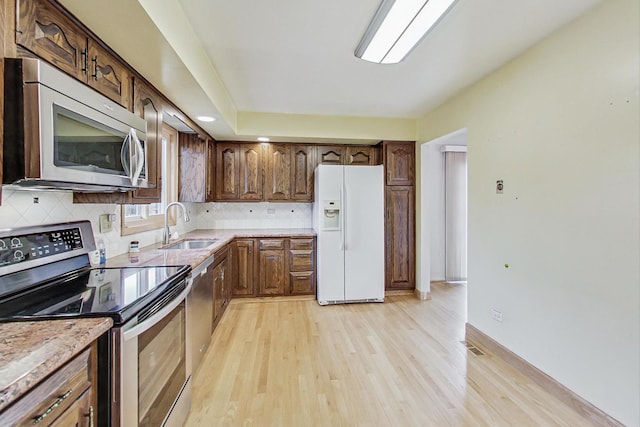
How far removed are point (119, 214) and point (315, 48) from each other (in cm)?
199

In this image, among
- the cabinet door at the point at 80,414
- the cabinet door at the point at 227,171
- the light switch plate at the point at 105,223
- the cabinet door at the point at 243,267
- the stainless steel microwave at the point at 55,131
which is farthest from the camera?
the cabinet door at the point at 227,171

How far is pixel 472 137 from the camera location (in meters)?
2.80

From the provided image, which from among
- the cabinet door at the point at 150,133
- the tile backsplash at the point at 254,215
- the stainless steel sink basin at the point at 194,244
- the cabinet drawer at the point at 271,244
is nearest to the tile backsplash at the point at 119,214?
the tile backsplash at the point at 254,215

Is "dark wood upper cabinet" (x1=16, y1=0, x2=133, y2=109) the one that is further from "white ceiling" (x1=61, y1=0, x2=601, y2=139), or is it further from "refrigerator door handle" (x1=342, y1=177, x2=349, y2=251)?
"refrigerator door handle" (x1=342, y1=177, x2=349, y2=251)

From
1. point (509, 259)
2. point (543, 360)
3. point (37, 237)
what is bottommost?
point (543, 360)

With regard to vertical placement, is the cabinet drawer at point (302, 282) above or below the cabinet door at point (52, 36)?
below

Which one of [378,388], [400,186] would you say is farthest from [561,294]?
[400,186]

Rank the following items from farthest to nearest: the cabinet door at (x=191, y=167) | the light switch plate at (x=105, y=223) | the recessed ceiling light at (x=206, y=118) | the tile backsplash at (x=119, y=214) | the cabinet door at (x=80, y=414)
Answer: the cabinet door at (x=191, y=167)
the recessed ceiling light at (x=206, y=118)
the light switch plate at (x=105, y=223)
the tile backsplash at (x=119, y=214)
the cabinet door at (x=80, y=414)

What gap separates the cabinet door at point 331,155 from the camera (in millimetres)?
4156

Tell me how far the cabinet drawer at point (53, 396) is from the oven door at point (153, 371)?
0.12 m

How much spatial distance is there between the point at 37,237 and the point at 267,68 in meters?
1.98

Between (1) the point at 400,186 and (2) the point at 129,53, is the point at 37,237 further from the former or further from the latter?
(1) the point at 400,186

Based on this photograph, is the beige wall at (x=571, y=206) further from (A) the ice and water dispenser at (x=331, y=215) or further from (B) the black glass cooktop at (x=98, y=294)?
(B) the black glass cooktop at (x=98, y=294)

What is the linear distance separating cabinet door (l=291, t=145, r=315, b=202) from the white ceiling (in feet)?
3.19
